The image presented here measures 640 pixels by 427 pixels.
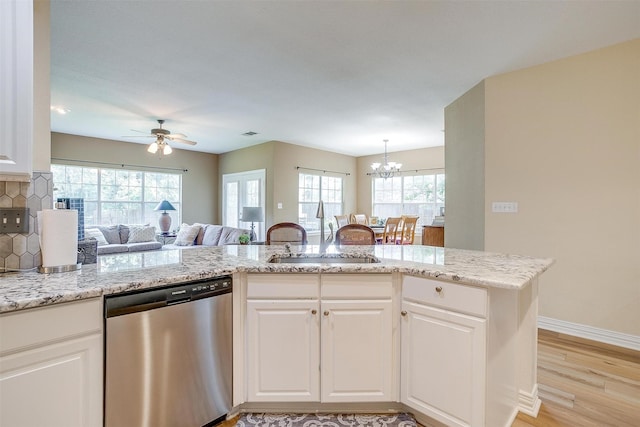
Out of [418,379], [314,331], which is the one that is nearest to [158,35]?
[314,331]

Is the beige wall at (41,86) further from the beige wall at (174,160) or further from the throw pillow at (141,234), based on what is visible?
the beige wall at (174,160)

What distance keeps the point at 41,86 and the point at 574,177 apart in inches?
156

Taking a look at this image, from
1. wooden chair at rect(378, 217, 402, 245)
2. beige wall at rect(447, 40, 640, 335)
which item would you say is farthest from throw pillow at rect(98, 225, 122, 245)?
beige wall at rect(447, 40, 640, 335)

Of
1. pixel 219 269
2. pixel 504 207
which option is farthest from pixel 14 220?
pixel 504 207

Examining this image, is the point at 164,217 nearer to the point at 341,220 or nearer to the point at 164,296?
the point at 341,220

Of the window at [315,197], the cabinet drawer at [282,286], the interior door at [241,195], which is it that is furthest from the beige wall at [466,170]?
the interior door at [241,195]

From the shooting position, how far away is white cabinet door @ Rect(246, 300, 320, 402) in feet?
5.68

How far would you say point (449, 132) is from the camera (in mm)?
4168

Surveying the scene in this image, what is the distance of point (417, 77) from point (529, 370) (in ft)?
9.06

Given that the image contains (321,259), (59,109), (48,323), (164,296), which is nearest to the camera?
(48,323)

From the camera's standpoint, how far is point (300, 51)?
278 cm

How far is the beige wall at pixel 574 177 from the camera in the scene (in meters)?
2.63

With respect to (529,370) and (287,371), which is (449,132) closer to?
(529,370)

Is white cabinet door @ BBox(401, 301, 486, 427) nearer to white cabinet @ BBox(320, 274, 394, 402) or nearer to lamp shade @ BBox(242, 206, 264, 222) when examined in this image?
white cabinet @ BBox(320, 274, 394, 402)
